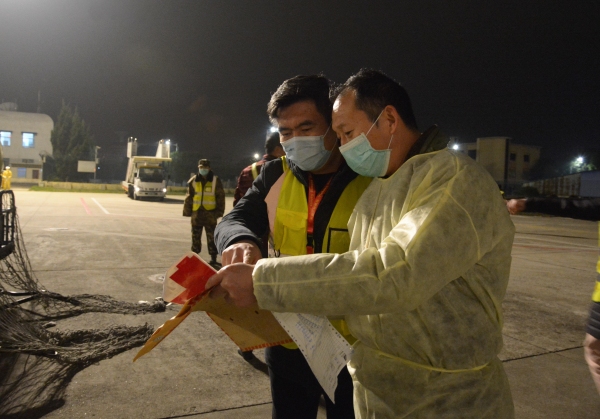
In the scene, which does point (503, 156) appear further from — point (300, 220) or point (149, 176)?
point (300, 220)

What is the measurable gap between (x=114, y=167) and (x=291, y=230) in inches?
2739

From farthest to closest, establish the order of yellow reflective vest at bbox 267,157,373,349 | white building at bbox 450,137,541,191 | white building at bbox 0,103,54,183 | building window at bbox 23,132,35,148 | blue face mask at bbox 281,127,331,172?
building window at bbox 23,132,35,148
white building at bbox 0,103,54,183
white building at bbox 450,137,541,191
blue face mask at bbox 281,127,331,172
yellow reflective vest at bbox 267,157,373,349

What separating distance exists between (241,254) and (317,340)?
17.2 inches

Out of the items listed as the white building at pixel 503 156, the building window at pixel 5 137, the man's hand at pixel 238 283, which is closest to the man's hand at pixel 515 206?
the man's hand at pixel 238 283

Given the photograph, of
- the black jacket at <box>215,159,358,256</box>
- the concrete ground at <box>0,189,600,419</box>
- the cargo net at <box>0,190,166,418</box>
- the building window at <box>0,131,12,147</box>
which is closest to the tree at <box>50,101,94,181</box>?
the building window at <box>0,131,12,147</box>

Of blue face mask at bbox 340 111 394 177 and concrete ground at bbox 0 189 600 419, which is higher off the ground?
blue face mask at bbox 340 111 394 177

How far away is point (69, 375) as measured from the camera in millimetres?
3740

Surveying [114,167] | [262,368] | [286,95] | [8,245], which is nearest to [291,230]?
[286,95]

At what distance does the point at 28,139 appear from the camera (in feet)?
197

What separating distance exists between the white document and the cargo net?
261 cm

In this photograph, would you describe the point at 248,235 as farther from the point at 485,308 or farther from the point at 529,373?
the point at 529,373

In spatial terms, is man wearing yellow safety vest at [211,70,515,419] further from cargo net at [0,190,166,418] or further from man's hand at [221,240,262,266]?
cargo net at [0,190,166,418]

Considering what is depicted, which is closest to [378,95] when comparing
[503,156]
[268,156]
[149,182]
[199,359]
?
[199,359]

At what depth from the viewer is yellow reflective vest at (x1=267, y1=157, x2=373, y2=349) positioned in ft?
6.12
